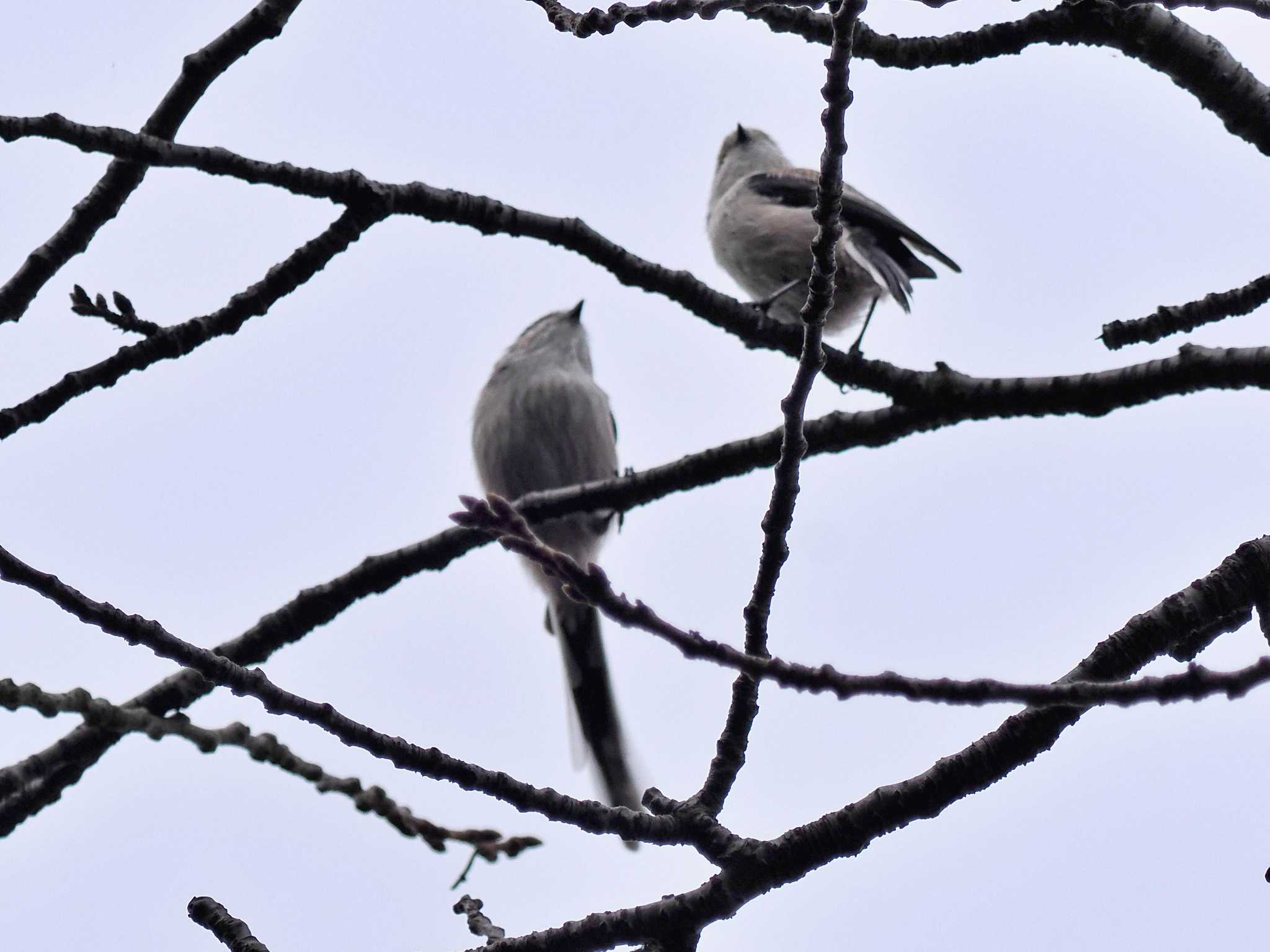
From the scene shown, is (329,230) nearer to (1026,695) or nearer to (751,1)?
(751,1)

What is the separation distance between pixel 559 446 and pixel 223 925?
3.77 meters

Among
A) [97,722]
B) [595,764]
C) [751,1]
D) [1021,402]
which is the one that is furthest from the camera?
[595,764]

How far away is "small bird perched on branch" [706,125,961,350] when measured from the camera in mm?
6254

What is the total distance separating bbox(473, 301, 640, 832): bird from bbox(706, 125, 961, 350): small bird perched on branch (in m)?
0.92

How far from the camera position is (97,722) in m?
1.50

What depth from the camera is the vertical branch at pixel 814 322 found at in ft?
6.33

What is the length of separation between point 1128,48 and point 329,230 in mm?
2024

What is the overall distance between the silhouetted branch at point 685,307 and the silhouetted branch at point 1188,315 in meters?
0.08

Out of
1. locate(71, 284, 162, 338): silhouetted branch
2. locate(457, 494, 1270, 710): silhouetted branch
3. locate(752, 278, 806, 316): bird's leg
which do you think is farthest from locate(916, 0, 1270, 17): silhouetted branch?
locate(752, 278, 806, 316): bird's leg

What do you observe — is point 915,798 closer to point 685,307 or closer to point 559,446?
point 685,307

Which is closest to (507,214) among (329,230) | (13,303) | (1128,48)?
(329,230)

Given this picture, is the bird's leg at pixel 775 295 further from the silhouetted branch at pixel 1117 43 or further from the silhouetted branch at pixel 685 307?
the silhouetted branch at pixel 1117 43

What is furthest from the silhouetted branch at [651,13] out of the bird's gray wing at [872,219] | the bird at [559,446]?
the bird's gray wing at [872,219]

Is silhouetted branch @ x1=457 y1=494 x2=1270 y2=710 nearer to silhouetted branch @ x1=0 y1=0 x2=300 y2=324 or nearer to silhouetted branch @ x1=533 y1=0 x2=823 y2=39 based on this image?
→ silhouetted branch @ x1=533 y1=0 x2=823 y2=39
